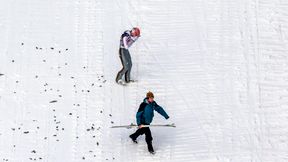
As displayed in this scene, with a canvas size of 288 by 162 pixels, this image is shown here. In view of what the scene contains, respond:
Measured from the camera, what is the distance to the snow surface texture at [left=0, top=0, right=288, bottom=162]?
15938mm

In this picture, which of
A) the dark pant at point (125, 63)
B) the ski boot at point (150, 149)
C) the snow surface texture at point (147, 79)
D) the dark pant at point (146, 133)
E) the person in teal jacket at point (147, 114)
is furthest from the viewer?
the dark pant at point (125, 63)

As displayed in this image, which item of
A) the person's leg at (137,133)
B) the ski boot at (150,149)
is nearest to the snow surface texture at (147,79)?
the ski boot at (150,149)

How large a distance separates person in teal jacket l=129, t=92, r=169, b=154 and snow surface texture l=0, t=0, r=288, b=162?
0.63 meters

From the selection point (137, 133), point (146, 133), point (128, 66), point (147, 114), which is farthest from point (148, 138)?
point (128, 66)

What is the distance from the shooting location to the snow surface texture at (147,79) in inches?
627

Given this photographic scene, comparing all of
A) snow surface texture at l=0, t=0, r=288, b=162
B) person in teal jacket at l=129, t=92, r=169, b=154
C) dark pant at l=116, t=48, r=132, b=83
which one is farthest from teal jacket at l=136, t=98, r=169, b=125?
dark pant at l=116, t=48, r=132, b=83

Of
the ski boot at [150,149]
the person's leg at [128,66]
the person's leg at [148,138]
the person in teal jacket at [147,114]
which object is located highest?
the person's leg at [128,66]

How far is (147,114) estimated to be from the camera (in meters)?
14.9

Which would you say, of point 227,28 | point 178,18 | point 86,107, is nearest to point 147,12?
point 178,18

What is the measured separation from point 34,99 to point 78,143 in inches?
69.2

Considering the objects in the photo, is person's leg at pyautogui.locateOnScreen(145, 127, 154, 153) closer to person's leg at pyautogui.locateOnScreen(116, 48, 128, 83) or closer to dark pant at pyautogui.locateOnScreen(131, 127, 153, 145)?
dark pant at pyautogui.locateOnScreen(131, 127, 153, 145)

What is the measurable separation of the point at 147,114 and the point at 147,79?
2.59m

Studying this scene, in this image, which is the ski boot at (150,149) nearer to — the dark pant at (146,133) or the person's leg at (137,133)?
the dark pant at (146,133)

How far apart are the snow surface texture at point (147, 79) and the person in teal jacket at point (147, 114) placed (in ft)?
2.06
